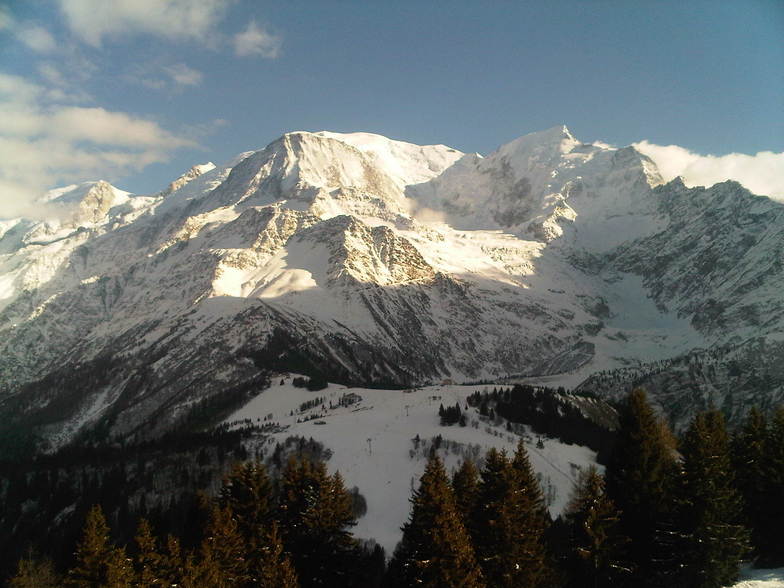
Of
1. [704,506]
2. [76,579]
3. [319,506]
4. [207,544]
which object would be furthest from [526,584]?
[76,579]

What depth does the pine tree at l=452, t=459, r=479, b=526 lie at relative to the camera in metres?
61.1

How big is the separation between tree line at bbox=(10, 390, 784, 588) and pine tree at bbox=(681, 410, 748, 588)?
95mm

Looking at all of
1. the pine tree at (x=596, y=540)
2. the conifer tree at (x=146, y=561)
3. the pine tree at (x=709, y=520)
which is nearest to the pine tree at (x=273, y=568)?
the conifer tree at (x=146, y=561)

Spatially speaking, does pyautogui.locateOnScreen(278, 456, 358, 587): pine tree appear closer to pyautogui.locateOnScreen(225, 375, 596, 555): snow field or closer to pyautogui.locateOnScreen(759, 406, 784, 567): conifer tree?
pyautogui.locateOnScreen(759, 406, 784, 567): conifer tree

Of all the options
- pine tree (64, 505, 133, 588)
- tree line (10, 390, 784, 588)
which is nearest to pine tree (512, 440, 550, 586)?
tree line (10, 390, 784, 588)

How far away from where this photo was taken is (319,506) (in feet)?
211

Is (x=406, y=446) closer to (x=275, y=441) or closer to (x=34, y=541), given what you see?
(x=275, y=441)

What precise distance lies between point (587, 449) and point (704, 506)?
404 feet

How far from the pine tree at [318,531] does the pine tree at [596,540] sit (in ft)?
63.6

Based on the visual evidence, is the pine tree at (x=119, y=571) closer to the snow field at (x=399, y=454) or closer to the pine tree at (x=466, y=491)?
the pine tree at (x=466, y=491)

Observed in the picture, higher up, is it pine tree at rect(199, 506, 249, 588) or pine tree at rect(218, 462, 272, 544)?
pine tree at rect(218, 462, 272, 544)

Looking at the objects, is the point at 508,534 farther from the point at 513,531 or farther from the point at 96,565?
the point at 96,565

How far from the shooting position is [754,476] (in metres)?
66.5

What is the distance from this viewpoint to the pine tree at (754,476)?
65.2 m
